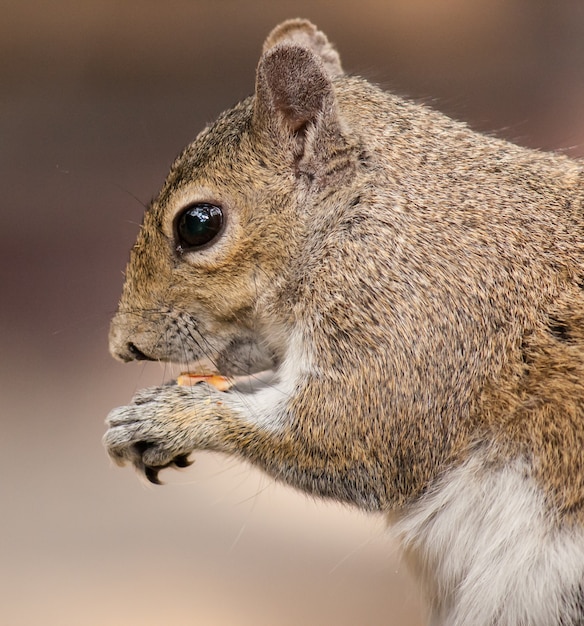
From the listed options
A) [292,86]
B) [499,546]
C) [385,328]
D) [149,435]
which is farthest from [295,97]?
[499,546]

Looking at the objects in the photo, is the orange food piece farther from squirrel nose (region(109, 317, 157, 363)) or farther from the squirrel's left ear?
the squirrel's left ear

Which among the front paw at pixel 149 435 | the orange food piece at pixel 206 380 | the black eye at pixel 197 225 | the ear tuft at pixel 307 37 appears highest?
the ear tuft at pixel 307 37

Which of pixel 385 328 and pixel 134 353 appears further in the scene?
pixel 134 353

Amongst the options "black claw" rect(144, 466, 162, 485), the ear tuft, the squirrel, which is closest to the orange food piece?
the squirrel

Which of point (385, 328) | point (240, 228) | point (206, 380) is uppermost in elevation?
point (240, 228)

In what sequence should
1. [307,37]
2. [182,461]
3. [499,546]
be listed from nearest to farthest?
1. [499,546]
2. [182,461]
3. [307,37]

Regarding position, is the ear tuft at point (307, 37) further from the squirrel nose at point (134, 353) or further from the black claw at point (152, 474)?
the black claw at point (152, 474)

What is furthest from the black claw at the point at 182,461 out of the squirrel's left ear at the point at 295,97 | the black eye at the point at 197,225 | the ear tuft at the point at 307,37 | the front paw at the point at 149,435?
the ear tuft at the point at 307,37

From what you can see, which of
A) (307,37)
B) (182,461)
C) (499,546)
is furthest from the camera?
(307,37)

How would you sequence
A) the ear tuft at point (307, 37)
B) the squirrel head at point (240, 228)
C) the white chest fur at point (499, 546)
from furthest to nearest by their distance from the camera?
the ear tuft at point (307, 37), the squirrel head at point (240, 228), the white chest fur at point (499, 546)

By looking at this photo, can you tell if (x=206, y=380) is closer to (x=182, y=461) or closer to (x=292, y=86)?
(x=182, y=461)
